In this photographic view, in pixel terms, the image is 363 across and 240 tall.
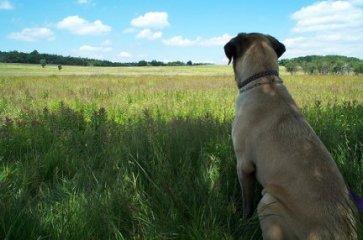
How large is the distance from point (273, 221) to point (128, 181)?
1.65 m

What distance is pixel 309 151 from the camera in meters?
3.66

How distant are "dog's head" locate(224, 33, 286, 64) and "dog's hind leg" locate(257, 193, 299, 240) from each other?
2.03 metres

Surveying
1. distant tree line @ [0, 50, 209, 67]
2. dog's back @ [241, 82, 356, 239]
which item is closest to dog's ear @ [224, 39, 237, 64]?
dog's back @ [241, 82, 356, 239]

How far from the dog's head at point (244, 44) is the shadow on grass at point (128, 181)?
1.16 m

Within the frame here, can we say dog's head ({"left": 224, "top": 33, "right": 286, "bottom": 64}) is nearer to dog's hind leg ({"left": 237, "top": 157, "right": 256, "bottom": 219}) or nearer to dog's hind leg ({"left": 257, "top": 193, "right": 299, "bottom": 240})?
dog's hind leg ({"left": 237, "top": 157, "right": 256, "bottom": 219})

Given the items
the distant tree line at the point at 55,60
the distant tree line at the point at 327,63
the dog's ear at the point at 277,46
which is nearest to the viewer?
the dog's ear at the point at 277,46

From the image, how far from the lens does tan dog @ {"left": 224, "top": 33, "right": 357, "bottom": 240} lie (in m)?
3.18

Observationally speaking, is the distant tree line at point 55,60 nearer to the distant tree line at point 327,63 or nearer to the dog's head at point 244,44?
the distant tree line at point 327,63

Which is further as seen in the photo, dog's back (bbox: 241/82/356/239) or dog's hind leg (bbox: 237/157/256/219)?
dog's hind leg (bbox: 237/157/256/219)

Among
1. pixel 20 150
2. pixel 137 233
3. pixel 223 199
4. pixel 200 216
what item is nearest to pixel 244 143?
pixel 223 199

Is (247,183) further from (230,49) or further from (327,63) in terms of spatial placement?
(327,63)

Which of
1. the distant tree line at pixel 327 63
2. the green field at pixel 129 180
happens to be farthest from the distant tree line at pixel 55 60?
the green field at pixel 129 180

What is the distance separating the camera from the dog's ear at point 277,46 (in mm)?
5141

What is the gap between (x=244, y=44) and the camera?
16.5 feet
